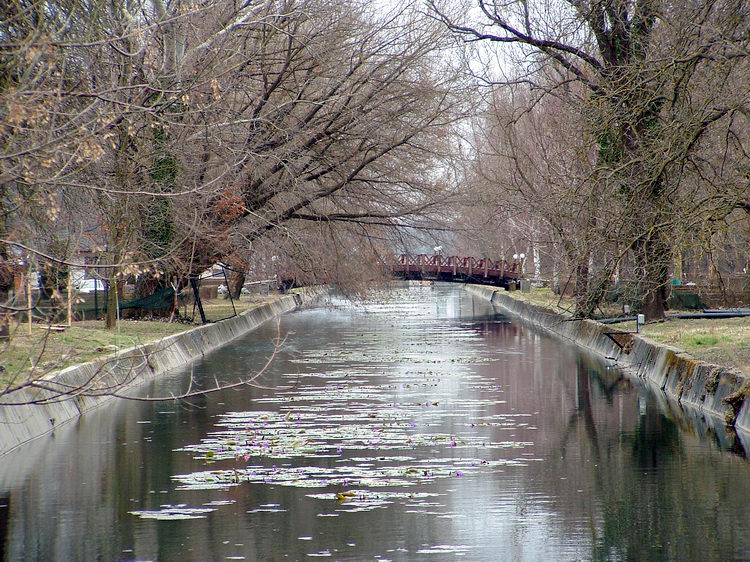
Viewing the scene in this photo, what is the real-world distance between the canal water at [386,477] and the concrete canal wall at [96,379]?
1.15ft

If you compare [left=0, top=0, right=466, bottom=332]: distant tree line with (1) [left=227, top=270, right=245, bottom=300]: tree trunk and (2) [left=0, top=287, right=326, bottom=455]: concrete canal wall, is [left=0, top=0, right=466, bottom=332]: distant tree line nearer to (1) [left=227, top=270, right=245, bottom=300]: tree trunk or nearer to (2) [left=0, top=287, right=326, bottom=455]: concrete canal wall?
(2) [left=0, top=287, right=326, bottom=455]: concrete canal wall

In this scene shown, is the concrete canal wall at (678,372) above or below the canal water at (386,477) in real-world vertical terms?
above

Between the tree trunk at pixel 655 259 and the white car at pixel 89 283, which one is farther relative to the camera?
the tree trunk at pixel 655 259

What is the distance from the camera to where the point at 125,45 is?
70.5ft

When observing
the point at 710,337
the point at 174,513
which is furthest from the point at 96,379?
the point at 710,337

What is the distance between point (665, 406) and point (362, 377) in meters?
8.15

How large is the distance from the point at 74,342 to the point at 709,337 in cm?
1287

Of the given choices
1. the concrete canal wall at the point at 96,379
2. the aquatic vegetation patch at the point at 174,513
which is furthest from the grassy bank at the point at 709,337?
the aquatic vegetation patch at the point at 174,513

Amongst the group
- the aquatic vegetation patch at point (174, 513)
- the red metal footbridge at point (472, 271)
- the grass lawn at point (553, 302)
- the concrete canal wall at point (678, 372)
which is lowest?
the aquatic vegetation patch at point (174, 513)

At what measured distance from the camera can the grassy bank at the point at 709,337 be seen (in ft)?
75.2

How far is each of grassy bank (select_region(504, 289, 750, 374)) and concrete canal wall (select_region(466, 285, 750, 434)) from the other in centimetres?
28

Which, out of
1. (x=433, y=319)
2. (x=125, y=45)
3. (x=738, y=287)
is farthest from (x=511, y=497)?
(x=433, y=319)

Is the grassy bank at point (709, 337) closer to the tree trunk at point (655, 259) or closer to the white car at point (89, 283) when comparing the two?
the tree trunk at point (655, 259)

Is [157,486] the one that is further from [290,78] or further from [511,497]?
[290,78]
